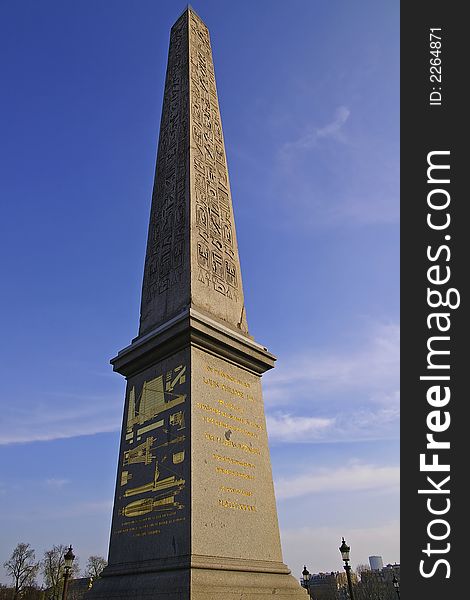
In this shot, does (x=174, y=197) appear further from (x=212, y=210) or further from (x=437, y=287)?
(x=437, y=287)

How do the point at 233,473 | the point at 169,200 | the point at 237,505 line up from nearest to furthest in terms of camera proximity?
the point at 237,505
the point at 233,473
the point at 169,200

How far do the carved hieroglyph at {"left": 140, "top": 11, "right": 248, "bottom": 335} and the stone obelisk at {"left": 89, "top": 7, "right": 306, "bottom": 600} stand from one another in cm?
3

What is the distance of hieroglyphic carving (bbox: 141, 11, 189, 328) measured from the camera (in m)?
9.02

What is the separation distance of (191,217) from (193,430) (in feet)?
12.9

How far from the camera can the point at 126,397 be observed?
8.12 m

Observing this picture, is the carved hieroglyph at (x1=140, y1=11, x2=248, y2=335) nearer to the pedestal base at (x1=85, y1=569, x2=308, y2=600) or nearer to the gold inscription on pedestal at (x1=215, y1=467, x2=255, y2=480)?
the gold inscription on pedestal at (x1=215, y1=467, x2=255, y2=480)

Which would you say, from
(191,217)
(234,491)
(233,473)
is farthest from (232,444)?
(191,217)

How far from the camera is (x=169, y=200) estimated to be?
9891mm

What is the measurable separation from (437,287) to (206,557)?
391 centimetres

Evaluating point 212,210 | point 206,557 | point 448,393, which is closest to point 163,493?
point 206,557

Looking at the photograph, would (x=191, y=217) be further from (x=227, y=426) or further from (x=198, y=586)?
(x=198, y=586)

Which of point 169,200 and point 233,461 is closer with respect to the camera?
point 233,461

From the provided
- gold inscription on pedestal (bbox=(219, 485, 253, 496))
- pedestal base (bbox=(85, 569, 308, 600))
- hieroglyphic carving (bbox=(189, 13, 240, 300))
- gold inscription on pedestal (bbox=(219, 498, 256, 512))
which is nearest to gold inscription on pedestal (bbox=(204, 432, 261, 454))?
gold inscription on pedestal (bbox=(219, 485, 253, 496))

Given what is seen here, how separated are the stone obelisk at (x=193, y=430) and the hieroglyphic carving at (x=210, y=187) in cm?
3
